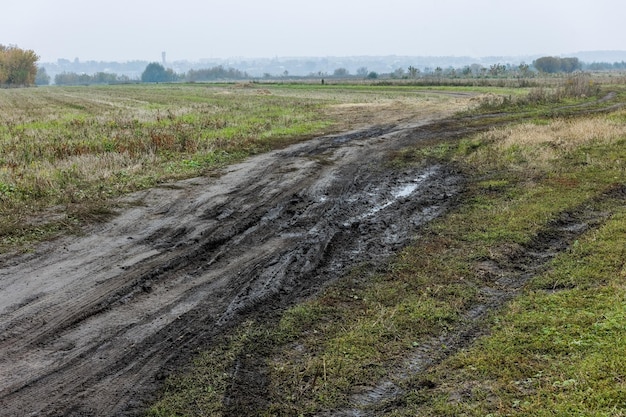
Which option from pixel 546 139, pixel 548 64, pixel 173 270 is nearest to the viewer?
pixel 173 270

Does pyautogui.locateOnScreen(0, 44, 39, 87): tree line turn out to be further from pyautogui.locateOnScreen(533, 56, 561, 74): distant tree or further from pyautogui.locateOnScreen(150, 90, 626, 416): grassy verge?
pyautogui.locateOnScreen(533, 56, 561, 74): distant tree

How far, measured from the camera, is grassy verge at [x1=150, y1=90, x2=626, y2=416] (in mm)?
4355

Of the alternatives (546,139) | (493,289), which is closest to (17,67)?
(546,139)

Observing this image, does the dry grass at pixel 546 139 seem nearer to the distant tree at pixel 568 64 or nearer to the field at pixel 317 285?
the field at pixel 317 285

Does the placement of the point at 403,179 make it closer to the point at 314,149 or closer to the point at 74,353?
the point at 314,149

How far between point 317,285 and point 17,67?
458 ft

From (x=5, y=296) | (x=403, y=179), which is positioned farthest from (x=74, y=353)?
(x=403, y=179)

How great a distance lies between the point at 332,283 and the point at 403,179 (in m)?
6.68

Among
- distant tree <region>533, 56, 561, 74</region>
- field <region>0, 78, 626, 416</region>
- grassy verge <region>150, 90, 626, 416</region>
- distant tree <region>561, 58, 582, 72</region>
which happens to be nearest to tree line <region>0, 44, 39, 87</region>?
field <region>0, 78, 626, 416</region>

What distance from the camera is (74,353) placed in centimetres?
525

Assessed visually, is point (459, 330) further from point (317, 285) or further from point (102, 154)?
point (102, 154)

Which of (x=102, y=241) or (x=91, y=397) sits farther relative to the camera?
(x=102, y=241)

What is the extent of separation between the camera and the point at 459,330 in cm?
553

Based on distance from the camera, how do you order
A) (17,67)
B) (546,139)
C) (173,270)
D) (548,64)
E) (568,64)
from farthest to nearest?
(568,64)
(548,64)
(17,67)
(546,139)
(173,270)
